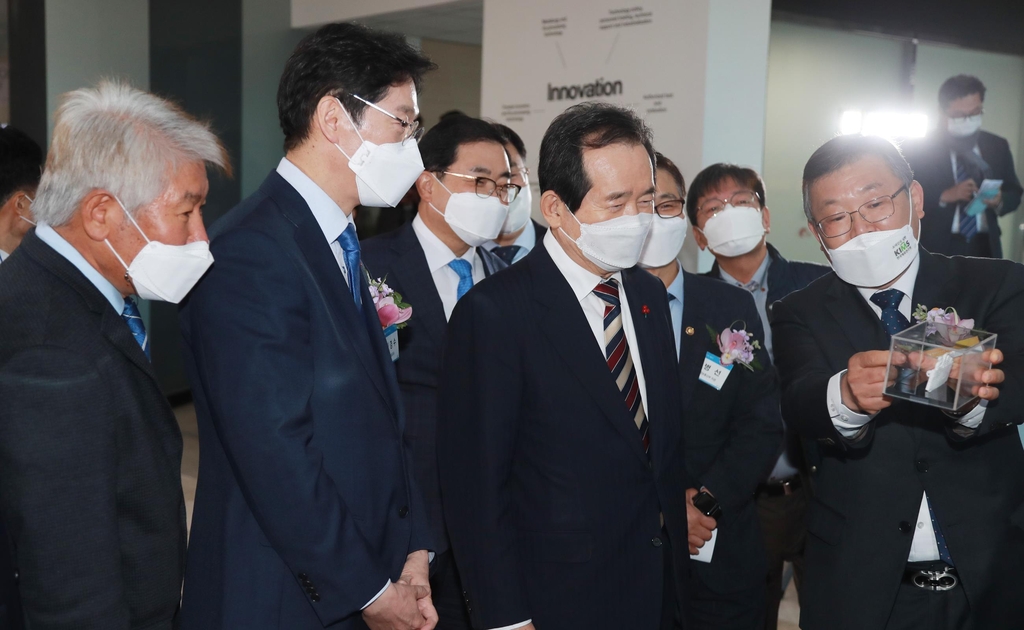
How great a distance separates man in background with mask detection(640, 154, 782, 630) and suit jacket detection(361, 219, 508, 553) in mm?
761

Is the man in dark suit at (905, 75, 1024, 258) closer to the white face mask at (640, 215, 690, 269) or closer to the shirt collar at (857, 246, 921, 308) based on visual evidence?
the white face mask at (640, 215, 690, 269)

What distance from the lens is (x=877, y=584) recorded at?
1.99 meters

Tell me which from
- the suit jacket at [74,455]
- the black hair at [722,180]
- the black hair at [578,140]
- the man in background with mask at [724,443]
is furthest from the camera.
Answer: the black hair at [722,180]

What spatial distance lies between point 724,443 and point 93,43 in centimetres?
669

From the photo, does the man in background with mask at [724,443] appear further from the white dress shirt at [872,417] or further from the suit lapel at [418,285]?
the suit lapel at [418,285]

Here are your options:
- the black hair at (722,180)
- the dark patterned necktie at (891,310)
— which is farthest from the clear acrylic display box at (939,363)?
the black hair at (722,180)

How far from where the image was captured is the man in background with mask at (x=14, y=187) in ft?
9.27

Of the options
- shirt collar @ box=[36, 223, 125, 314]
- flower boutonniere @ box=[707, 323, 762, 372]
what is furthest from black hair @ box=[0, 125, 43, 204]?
flower boutonniere @ box=[707, 323, 762, 372]

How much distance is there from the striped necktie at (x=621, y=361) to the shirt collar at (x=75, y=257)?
3.43 ft

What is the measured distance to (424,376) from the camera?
279 cm

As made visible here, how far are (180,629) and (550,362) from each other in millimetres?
924

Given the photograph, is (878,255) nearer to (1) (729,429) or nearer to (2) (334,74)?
(1) (729,429)

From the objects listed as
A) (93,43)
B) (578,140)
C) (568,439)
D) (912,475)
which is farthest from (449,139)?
(93,43)

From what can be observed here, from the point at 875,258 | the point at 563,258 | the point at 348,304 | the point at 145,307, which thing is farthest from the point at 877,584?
the point at 145,307
